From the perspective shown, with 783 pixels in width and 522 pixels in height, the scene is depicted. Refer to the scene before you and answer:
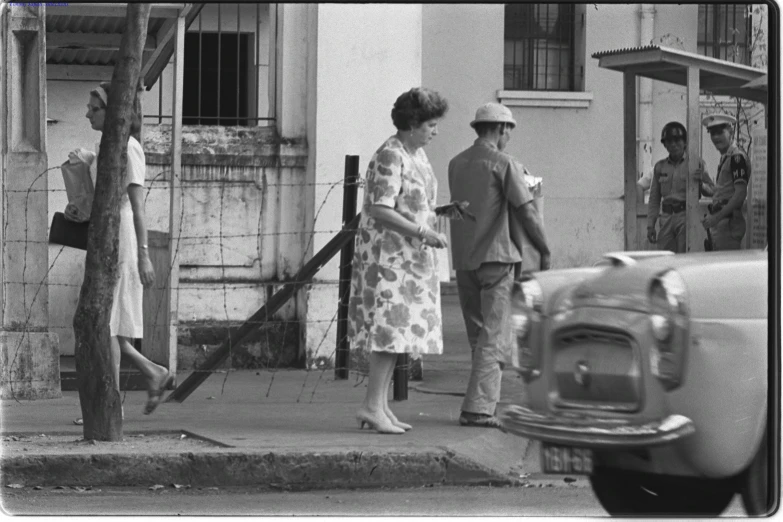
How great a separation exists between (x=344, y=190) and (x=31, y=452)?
11.3 feet

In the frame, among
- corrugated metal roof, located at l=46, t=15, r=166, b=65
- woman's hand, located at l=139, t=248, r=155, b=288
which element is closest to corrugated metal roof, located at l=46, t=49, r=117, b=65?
corrugated metal roof, located at l=46, t=15, r=166, b=65

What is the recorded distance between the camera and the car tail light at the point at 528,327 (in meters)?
5.20

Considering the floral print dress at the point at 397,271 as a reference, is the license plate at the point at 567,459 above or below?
below

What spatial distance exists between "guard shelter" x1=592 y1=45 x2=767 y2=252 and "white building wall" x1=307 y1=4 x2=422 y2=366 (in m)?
1.77

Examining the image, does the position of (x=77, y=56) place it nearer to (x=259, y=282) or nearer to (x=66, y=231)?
(x=259, y=282)

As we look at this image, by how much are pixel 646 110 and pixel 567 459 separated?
5847 millimetres

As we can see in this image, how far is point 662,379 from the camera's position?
15.6 feet

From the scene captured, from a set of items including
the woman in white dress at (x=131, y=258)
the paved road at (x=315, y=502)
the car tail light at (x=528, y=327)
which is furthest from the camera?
the woman in white dress at (x=131, y=258)

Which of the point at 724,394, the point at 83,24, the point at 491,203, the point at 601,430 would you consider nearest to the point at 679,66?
the point at 491,203

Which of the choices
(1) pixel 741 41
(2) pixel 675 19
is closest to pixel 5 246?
(1) pixel 741 41

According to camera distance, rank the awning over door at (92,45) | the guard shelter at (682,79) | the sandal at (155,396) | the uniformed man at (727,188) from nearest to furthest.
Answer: the uniformed man at (727,188)
the guard shelter at (682,79)
the sandal at (155,396)
the awning over door at (92,45)

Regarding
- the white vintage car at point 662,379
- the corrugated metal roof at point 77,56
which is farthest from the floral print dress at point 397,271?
the corrugated metal roof at point 77,56

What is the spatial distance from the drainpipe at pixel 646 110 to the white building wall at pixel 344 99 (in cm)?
166

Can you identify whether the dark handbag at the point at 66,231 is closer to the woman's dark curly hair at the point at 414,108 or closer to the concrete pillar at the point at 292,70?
the woman's dark curly hair at the point at 414,108
